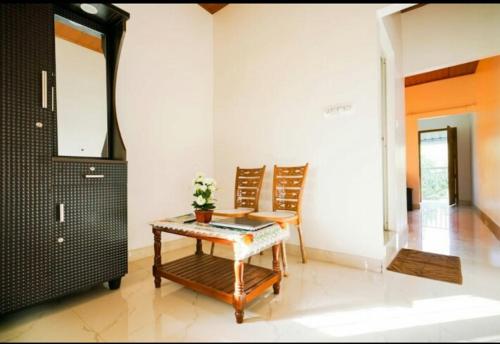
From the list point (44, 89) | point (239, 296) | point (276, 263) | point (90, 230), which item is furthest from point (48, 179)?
point (276, 263)

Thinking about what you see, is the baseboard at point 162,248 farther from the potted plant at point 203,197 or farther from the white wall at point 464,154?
the white wall at point 464,154

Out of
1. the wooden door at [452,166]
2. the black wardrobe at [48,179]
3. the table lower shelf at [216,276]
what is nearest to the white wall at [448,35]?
the wooden door at [452,166]

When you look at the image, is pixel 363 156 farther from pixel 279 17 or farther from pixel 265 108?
pixel 279 17

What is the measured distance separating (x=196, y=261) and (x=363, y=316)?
1.30 meters

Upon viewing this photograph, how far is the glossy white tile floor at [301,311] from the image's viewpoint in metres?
1.18

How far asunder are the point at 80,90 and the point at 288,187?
2.00 m

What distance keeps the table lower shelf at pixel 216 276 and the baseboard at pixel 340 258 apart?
36.7 inches

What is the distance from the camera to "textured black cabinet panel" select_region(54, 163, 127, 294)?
151cm

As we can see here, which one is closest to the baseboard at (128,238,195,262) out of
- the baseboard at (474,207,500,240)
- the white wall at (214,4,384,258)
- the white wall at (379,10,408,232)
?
the white wall at (214,4,384,258)

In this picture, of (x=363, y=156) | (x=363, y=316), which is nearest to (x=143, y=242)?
(x=363, y=316)

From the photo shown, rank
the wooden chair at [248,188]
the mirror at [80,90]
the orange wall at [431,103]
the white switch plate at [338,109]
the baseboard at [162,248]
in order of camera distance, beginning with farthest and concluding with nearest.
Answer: the orange wall at [431,103] → the wooden chair at [248,188] → the baseboard at [162,248] → the white switch plate at [338,109] → the mirror at [80,90]

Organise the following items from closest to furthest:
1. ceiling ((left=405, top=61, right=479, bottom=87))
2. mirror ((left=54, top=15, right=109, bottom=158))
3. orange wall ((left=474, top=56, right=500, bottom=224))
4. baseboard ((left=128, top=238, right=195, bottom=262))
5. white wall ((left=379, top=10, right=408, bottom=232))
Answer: mirror ((left=54, top=15, right=109, bottom=158))
baseboard ((left=128, top=238, right=195, bottom=262))
white wall ((left=379, top=10, right=408, bottom=232))
orange wall ((left=474, top=56, right=500, bottom=224))
ceiling ((left=405, top=61, right=479, bottom=87))

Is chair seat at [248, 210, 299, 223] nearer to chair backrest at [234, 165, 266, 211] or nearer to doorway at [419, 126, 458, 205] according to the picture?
chair backrest at [234, 165, 266, 211]

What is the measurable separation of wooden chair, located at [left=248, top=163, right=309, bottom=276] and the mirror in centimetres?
150
